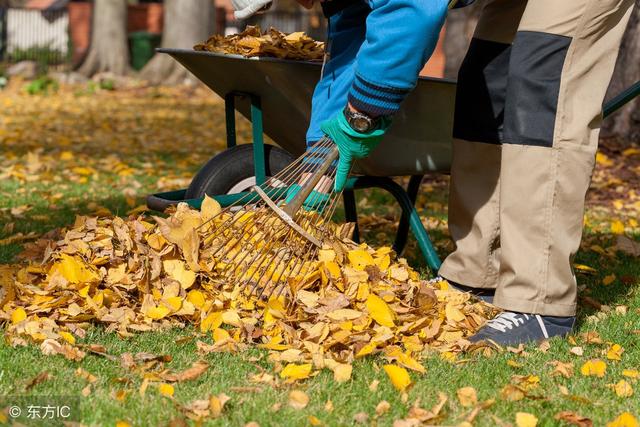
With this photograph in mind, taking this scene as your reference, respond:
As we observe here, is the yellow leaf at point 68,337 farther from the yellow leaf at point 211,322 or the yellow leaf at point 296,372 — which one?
the yellow leaf at point 296,372

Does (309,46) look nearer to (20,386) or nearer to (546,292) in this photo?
(546,292)

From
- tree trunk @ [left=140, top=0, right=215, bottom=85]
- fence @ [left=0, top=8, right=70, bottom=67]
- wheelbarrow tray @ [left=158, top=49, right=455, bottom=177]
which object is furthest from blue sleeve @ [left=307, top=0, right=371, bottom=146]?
fence @ [left=0, top=8, right=70, bottom=67]

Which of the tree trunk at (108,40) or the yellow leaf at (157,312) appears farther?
A: the tree trunk at (108,40)

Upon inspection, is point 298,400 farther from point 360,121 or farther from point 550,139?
point 550,139

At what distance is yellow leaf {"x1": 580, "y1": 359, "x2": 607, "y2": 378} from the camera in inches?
107

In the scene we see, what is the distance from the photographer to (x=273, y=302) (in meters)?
2.93

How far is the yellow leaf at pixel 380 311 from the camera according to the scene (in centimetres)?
285

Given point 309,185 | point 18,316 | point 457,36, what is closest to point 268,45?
point 309,185

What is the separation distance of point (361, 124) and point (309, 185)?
266 millimetres

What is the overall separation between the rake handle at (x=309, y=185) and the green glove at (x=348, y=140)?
3 centimetres

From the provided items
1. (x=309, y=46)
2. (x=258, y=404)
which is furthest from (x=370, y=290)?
(x=309, y=46)

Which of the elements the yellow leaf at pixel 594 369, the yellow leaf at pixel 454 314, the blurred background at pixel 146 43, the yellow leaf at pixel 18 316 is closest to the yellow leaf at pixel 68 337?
the yellow leaf at pixel 18 316

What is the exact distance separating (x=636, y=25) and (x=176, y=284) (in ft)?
18.0
